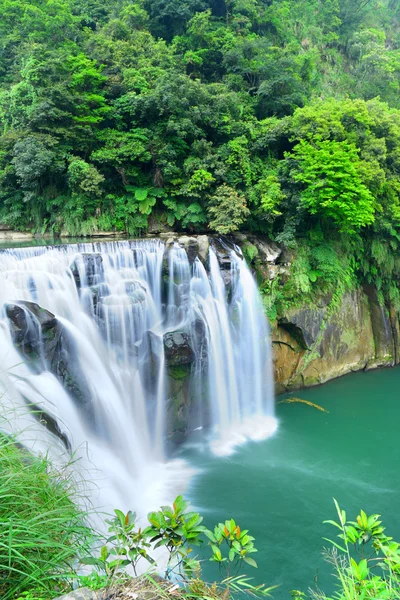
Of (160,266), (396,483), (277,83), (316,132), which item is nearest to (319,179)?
(316,132)

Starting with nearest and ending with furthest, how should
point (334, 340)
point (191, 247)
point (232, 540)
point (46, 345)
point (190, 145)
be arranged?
point (232, 540), point (46, 345), point (191, 247), point (334, 340), point (190, 145)

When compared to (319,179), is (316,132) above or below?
above

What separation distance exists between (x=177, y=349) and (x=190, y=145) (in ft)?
27.6

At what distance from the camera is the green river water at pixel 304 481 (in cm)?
560

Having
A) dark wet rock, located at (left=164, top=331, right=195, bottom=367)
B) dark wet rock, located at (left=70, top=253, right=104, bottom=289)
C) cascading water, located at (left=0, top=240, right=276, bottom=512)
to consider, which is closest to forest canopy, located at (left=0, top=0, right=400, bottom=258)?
cascading water, located at (left=0, top=240, right=276, bottom=512)

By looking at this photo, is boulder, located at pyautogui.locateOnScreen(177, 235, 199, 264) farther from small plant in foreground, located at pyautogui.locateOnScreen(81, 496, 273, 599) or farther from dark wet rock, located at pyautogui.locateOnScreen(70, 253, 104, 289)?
small plant in foreground, located at pyautogui.locateOnScreen(81, 496, 273, 599)

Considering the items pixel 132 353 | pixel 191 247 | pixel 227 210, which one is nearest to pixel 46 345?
pixel 132 353

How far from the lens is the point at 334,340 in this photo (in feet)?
37.4

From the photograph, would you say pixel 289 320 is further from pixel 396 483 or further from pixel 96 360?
pixel 96 360

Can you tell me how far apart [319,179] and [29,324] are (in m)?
8.48

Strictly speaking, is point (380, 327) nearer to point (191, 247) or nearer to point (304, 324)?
point (304, 324)

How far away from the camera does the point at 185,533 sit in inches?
77.7

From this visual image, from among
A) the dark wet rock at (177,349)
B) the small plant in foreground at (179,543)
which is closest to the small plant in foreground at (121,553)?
the small plant in foreground at (179,543)

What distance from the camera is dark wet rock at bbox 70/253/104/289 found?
26.4 feet
